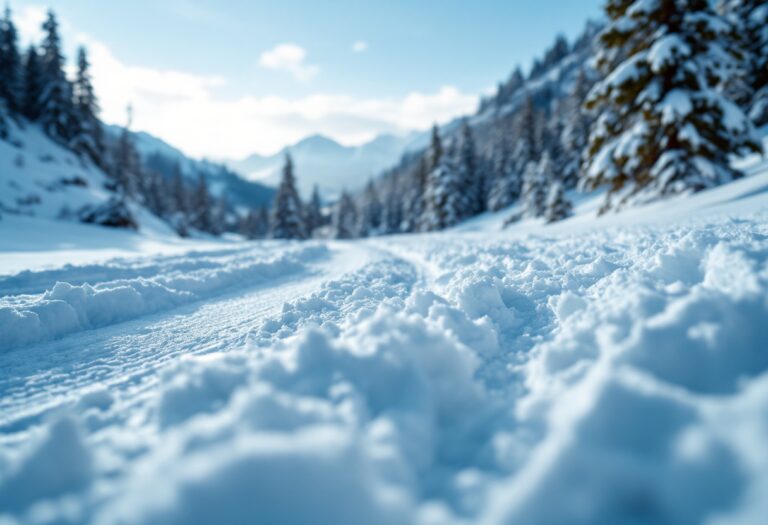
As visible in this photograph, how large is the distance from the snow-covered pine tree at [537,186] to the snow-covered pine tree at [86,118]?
1606 inches

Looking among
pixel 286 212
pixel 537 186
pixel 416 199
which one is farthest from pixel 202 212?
pixel 537 186

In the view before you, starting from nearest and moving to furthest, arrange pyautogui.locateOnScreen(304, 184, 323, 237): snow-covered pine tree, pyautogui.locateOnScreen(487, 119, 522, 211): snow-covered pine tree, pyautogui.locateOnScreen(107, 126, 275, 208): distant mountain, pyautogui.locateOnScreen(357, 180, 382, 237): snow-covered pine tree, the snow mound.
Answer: the snow mound
pyautogui.locateOnScreen(487, 119, 522, 211): snow-covered pine tree
pyautogui.locateOnScreen(357, 180, 382, 237): snow-covered pine tree
pyautogui.locateOnScreen(304, 184, 323, 237): snow-covered pine tree
pyautogui.locateOnScreen(107, 126, 275, 208): distant mountain

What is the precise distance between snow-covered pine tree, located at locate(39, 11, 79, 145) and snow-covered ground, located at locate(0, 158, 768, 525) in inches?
1586

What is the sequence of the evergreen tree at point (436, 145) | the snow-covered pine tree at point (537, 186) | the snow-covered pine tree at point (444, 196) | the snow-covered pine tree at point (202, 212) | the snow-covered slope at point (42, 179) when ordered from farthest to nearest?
1. the snow-covered pine tree at point (202, 212)
2. the evergreen tree at point (436, 145)
3. the snow-covered pine tree at point (444, 196)
4. the snow-covered pine tree at point (537, 186)
5. the snow-covered slope at point (42, 179)

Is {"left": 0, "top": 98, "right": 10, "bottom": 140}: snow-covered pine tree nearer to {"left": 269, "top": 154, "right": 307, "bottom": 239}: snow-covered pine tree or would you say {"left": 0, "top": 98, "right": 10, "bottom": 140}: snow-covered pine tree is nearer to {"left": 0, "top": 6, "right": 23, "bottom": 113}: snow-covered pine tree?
{"left": 0, "top": 6, "right": 23, "bottom": 113}: snow-covered pine tree

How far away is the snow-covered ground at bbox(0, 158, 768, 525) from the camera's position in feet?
3.93

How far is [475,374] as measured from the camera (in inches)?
88.9

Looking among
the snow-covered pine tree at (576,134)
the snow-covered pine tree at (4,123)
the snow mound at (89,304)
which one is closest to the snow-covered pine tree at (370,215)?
the snow-covered pine tree at (576,134)

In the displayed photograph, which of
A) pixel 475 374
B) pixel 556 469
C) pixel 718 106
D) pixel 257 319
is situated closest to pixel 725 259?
pixel 475 374

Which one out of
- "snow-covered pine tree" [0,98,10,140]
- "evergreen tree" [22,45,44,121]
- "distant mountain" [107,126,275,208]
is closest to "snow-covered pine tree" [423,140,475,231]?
"snow-covered pine tree" [0,98,10,140]

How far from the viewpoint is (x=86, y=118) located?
1350 inches

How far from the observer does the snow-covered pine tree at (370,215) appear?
50688 mm

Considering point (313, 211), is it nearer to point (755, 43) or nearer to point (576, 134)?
point (576, 134)

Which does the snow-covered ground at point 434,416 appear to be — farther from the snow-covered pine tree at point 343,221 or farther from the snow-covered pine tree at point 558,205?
the snow-covered pine tree at point 343,221
